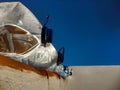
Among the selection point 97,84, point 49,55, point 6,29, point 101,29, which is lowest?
point 97,84

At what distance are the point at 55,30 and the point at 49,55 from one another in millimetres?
915

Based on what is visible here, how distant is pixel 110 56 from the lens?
183 cm

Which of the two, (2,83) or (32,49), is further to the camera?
(32,49)

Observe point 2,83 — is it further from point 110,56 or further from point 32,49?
point 110,56

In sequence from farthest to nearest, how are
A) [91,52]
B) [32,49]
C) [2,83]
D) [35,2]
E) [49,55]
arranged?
[91,52]
[35,2]
[49,55]
[32,49]
[2,83]

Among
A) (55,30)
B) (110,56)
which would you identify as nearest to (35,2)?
(55,30)

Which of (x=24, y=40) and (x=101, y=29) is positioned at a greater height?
(x=24, y=40)

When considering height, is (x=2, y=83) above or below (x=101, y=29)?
above

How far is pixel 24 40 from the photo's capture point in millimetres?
801

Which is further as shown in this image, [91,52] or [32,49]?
[91,52]

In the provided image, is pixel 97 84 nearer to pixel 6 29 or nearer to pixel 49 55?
pixel 49 55

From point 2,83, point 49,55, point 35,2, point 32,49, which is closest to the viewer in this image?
point 2,83

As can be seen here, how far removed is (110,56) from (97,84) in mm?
267

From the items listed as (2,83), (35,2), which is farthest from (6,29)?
(35,2)
